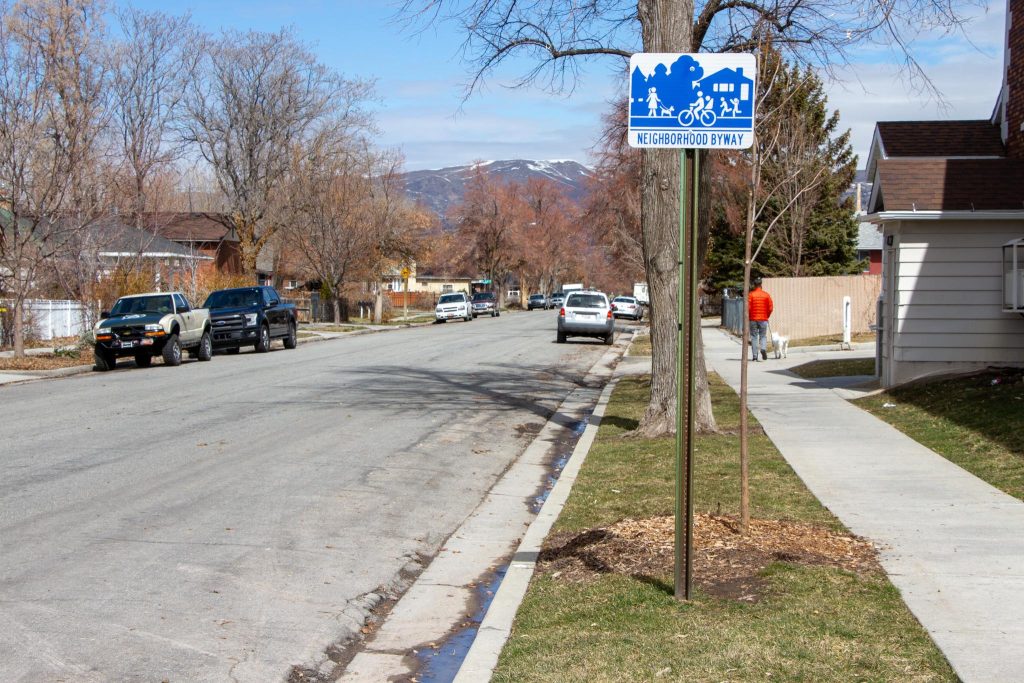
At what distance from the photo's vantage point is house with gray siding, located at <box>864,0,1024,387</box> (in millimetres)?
16297

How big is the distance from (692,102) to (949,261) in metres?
11.9

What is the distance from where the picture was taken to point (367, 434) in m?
13.5

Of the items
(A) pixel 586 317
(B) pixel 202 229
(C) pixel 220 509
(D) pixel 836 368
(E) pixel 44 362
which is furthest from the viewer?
(B) pixel 202 229

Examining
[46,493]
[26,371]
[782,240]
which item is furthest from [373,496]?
[782,240]

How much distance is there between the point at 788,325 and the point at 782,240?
5.79 metres

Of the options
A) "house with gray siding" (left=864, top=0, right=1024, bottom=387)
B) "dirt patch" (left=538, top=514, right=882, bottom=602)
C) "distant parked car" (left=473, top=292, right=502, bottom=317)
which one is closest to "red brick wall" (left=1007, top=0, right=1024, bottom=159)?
"house with gray siding" (left=864, top=0, right=1024, bottom=387)

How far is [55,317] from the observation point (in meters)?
33.7

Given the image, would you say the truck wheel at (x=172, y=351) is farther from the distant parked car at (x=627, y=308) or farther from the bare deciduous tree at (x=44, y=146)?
the distant parked car at (x=627, y=308)

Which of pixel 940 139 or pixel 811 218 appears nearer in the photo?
pixel 940 139

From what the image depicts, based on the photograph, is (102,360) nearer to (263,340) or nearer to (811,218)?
(263,340)

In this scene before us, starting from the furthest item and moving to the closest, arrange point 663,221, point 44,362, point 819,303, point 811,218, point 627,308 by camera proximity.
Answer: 1. point 627,308
2. point 811,218
3. point 819,303
4. point 44,362
5. point 663,221

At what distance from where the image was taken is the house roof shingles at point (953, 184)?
16.3m

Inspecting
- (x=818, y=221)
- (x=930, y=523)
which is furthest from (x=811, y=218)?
(x=930, y=523)

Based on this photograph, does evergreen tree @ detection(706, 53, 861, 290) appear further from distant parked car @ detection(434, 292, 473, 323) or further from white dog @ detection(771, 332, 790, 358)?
distant parked car @ detection(434, 292, 473, 323)
